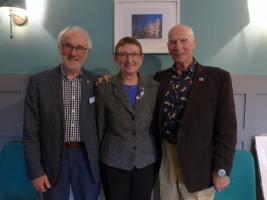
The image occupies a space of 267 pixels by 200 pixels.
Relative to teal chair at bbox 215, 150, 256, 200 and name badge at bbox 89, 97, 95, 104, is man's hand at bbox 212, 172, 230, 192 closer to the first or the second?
teal chair at bbox 215, 150, 256, 200

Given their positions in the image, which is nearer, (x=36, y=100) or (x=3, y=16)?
(x=36, y=100)

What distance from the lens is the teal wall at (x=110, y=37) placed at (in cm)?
210

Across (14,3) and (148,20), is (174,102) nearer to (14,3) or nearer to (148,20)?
(148,20)

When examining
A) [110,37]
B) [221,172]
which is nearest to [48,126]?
[110,37]

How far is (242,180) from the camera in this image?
6.56 ft

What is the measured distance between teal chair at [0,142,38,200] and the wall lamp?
912mm

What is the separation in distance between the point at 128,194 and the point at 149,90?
0.64 metres

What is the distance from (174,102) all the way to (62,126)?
0.67m

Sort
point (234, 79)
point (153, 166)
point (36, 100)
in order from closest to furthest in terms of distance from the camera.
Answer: point (36, 100) → point (153, 166) → point (234, 79)

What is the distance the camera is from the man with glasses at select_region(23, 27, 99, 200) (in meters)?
1.58

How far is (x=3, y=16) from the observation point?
2.15 m

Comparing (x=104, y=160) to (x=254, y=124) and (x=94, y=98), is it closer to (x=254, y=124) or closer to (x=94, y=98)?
(x=94, y=98)

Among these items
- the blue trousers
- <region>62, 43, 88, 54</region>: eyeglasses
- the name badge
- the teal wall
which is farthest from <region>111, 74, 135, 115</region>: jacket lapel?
the teal wall

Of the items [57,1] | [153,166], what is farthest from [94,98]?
[57,1]
